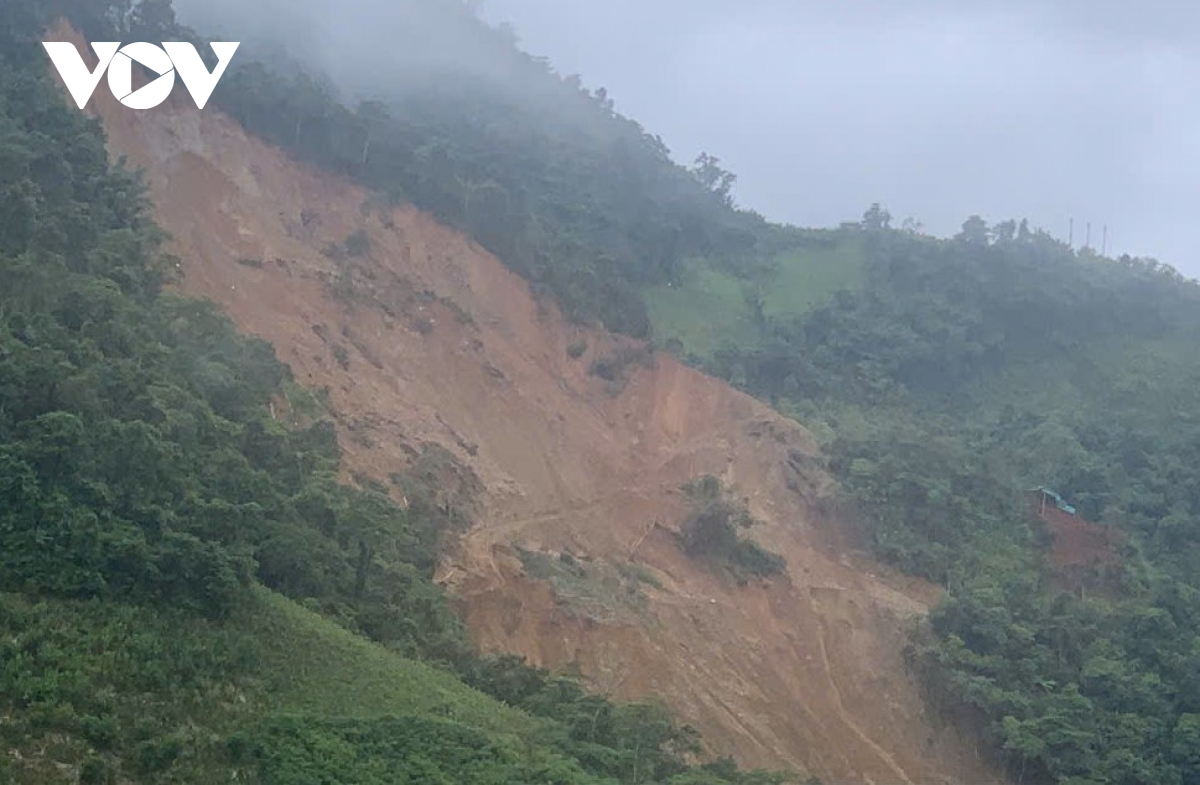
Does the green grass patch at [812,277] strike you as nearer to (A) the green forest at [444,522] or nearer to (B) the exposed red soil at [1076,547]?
(A) the green forest at [444,522]

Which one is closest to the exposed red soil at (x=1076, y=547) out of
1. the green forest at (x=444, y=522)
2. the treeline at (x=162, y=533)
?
the green forest at (x=444, y=522)

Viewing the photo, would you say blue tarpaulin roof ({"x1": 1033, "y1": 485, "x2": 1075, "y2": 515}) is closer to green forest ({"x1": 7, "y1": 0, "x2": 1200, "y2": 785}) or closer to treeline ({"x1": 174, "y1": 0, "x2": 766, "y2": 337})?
green forest ({"x1": 7, "y1": 0, "x2": 1200, "y2": 785})

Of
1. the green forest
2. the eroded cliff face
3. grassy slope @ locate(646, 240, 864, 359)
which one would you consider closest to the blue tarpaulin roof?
the green forest

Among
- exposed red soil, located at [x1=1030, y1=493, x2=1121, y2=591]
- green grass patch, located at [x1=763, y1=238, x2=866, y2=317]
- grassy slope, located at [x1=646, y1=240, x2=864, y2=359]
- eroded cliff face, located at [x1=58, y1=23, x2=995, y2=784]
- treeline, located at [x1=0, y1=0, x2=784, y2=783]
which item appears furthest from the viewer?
green grass patch, located at [x1=763, y1=238, x2=866, y2=317]

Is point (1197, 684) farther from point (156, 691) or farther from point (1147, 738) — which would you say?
point (156, 691)

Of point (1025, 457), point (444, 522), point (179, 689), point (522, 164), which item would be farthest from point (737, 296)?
point (179, 689)

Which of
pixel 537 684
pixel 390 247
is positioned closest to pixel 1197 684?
pixel 537 684

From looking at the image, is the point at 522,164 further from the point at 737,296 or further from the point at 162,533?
the point at 162,533
